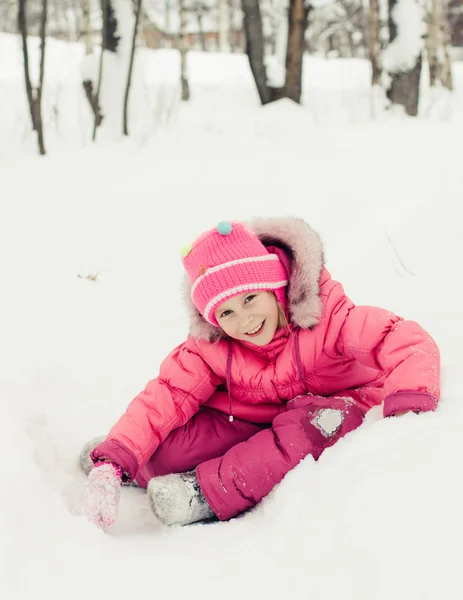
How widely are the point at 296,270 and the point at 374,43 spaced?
894cm

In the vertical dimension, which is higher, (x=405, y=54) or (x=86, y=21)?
(x=86, y=21)

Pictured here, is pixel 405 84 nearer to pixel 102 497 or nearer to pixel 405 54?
pixel 405 54

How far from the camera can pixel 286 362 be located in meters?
2.03

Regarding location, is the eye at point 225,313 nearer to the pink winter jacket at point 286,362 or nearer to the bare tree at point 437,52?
the pink winter jacket at point 286,362

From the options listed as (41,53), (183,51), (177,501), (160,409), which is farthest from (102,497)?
(183,51)

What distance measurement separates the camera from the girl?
71.0 inches

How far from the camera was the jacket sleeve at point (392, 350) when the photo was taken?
Result: 1.65m

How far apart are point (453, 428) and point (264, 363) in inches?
31.3

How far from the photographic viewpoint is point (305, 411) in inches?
74.3

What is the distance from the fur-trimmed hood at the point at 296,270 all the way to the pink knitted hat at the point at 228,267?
57 mm

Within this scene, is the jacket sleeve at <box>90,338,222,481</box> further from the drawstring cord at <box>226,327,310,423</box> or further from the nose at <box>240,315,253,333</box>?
the nose at <box>240,315,253,333</box>

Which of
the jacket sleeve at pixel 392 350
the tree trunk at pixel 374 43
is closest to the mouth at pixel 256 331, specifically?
the jacket sleeve at pixel 392 350

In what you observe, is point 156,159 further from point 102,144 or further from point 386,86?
point 386,86

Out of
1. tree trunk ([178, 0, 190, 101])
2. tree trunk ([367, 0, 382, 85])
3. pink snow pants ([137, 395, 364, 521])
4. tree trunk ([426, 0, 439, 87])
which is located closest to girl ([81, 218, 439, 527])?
pink snow pants ([137, 395, 364, 521])
